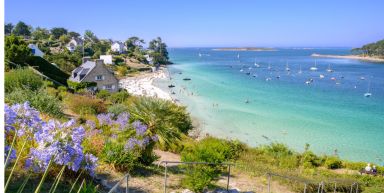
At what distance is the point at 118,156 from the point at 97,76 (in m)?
34.7

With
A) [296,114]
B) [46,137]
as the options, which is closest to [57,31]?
[296,114]

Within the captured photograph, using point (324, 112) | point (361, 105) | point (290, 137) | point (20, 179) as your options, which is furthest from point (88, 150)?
point (361, 105)

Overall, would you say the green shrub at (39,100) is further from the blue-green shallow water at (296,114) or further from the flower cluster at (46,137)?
the blue-green shallow water at (296,114)

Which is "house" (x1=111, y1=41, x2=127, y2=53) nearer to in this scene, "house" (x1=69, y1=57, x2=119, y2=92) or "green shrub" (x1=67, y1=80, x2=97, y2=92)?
"house" (x1=69, y1=57, x2=119, y2=92)

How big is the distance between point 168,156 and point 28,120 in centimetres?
1248

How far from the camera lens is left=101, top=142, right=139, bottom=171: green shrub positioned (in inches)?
358

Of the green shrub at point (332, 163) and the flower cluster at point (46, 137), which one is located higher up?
the flower cluster at point (46, 137)

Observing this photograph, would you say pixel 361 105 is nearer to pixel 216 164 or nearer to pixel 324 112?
pixel 324 112

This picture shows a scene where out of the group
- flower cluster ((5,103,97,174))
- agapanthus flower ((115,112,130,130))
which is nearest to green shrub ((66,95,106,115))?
agapanthus flower ((115,112,130,130))

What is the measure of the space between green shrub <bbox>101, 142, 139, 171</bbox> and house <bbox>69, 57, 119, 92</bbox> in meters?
33.6

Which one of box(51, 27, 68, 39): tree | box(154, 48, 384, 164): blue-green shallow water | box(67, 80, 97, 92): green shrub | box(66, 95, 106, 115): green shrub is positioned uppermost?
box(51, 27, 68, 39): tree

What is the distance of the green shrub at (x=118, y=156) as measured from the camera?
909cm

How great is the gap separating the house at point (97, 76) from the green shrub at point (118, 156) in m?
33.6

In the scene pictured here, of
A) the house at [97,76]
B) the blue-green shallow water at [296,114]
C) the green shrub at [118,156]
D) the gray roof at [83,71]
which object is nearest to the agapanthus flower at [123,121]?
the green shrub at [118,156]
